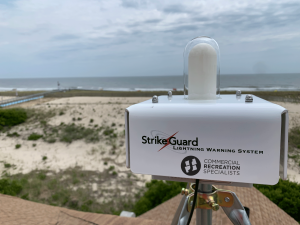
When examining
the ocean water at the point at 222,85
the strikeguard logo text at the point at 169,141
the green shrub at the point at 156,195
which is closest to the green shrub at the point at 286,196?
the green shrub at the point at 156,195

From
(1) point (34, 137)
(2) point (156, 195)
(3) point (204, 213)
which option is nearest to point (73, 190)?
(2) point (156, 195)

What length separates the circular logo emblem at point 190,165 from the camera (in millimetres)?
652

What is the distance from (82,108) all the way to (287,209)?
268 inches

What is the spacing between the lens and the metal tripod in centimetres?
73

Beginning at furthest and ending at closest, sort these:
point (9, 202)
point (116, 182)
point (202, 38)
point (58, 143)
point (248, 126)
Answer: point (58, 143) → point (116, 182) → point (9, 202) → point (202, 38) → point (248, 126)

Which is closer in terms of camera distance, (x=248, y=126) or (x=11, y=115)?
(x=248, y=126)

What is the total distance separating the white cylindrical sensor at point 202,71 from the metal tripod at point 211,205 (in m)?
0.32

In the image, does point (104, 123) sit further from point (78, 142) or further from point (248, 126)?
point (248, 126)

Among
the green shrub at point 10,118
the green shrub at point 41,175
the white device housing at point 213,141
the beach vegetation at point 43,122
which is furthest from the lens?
the beach vegetation at point 43,122

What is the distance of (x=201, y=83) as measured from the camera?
81 centimetres

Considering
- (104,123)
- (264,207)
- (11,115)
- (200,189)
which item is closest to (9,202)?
(200,189)

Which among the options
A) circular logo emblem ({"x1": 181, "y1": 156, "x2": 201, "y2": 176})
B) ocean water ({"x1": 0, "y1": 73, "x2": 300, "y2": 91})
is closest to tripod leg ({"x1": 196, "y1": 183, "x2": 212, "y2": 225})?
circular logo emblem ({"x1": 181, "y1": 156, "x2": 201, "y2": 176})

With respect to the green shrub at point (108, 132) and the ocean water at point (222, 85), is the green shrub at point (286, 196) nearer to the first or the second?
the green shrub at point (108, 132)

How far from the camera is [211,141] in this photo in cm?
63
